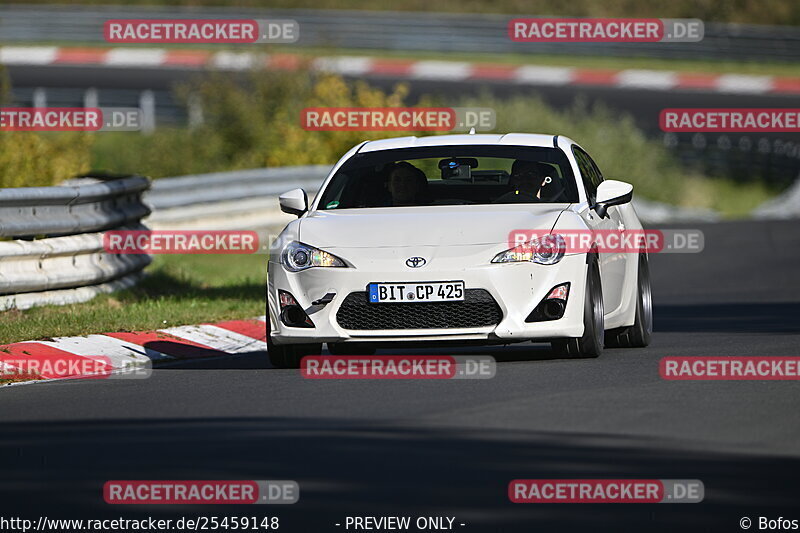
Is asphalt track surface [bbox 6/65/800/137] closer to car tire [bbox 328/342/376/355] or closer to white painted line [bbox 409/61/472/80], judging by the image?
white painted line [bbox 409/61/472/80]

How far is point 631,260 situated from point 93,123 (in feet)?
53.9

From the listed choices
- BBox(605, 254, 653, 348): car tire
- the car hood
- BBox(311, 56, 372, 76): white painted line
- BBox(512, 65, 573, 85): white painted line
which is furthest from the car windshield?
BBox(512, 65, 573, 85): white painted line

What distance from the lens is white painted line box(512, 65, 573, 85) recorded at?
43531 millimetres

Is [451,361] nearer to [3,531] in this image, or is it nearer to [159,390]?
[159,390]

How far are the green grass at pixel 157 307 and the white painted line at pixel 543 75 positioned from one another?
2495 cm

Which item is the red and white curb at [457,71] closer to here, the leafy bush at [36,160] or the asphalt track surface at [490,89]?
the asphalt track surface at [490,89]

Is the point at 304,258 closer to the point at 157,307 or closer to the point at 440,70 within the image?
the point at 157,307

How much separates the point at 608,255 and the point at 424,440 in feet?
12.8

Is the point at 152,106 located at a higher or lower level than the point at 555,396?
higher

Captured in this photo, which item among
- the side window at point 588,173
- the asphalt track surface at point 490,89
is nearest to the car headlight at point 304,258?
the side window at point 588,173

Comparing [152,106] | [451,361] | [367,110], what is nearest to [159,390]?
[451,361]

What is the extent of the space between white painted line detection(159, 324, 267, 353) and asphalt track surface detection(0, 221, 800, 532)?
1396 mm

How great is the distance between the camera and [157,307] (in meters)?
14.3

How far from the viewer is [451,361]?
11.1m
